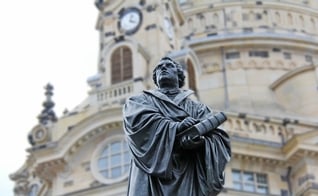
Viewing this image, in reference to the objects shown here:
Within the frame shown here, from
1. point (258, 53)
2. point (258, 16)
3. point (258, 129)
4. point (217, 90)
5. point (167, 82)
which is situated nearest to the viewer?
point (167, 82)

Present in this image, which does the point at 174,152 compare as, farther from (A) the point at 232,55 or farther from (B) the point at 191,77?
(A) the point at 232,55

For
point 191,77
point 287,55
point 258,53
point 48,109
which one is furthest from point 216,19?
point 48,109

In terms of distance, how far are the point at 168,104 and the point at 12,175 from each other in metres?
37.3

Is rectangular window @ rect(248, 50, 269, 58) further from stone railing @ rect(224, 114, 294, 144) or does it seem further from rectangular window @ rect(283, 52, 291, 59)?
stone railing @ rect(224, 114, 294, 144)

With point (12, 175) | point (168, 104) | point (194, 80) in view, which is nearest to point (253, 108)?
point (194, 80)

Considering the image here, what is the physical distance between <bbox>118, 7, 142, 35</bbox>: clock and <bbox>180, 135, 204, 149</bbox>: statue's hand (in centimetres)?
2781

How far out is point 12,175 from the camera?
42.6m

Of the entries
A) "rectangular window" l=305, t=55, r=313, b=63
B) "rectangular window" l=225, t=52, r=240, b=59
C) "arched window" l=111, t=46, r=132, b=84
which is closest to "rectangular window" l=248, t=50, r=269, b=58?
"rectangular window" l=225, t=52, r=240, b=59

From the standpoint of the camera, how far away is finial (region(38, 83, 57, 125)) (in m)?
32.2

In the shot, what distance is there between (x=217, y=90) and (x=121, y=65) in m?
9.02

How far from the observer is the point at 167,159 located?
6.07 meters

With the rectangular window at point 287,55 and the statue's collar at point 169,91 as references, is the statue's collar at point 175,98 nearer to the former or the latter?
the statue's collar at point 169,91

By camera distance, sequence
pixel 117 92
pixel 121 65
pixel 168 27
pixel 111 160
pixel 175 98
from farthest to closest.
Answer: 1. pixel 168 27
2. pixel 121 65
3. pixel 117 92
4. pixel 111 160
5. pixel 175 98

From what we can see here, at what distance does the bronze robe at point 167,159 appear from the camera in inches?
240
